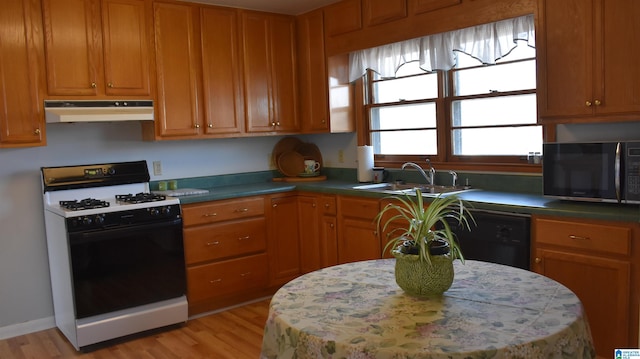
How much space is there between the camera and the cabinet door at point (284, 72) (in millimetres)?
4586

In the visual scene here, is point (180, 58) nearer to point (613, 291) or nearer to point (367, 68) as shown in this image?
point (367, 68)

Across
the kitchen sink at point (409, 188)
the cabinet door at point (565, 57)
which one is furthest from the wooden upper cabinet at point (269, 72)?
the cabinet door at point (565, 57)

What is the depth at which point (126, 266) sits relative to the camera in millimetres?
3477

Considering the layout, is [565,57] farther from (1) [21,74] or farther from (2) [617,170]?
(1) [21,74]

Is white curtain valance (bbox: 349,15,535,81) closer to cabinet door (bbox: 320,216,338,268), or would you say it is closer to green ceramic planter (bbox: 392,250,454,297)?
cabinet door (bbox: 320,216,338,268)

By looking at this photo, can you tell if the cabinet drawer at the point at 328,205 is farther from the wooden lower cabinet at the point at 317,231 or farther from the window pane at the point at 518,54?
the window pane at the point at 518,54

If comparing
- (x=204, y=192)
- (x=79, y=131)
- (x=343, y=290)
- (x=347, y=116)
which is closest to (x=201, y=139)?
(x=204, y=192)

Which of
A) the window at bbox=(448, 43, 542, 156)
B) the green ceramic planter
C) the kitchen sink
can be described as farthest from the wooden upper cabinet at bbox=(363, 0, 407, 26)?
the green ceramic planter

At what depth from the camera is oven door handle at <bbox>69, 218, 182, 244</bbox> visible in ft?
10.8

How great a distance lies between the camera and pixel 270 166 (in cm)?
492

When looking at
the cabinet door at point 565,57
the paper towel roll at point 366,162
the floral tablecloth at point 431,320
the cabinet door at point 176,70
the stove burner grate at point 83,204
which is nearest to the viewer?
the floral tablecloth at point 431,320

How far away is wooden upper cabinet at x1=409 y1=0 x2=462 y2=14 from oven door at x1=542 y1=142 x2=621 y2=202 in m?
1.11

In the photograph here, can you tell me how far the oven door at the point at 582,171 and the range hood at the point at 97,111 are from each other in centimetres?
261

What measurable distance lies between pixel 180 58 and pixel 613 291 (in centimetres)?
317
